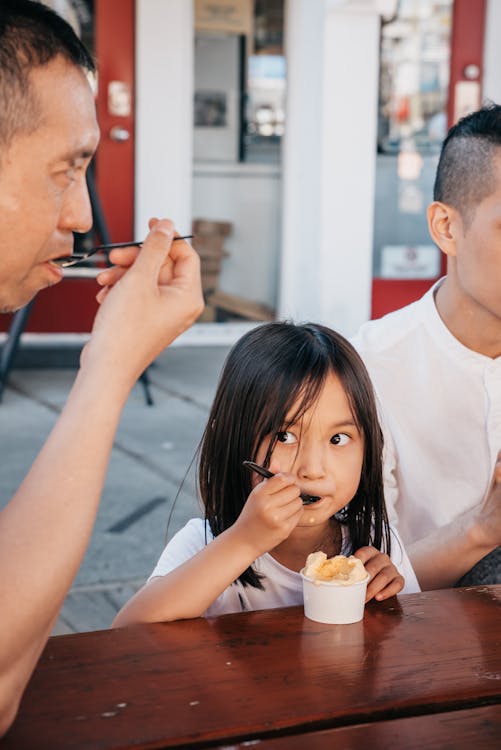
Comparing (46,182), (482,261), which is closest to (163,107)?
(482,261)

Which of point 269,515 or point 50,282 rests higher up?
point 50,282

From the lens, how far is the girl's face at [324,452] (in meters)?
1.76

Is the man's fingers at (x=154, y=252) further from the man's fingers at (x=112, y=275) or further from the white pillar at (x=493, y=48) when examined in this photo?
the white pillar at (x=493, y=48)

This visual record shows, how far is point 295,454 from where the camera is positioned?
1798 mm

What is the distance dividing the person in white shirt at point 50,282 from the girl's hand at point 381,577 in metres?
0.55

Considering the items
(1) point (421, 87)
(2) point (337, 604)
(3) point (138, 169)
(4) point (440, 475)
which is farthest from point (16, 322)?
(2) point (337, 604)

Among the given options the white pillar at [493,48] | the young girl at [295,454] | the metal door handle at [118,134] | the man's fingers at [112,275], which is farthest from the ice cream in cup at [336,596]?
the white pillar at [493,48]

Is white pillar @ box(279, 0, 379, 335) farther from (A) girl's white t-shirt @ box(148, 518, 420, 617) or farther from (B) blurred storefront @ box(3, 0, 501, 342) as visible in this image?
(A) girl's white t-shirt @ box(148, 518, 420, 617)

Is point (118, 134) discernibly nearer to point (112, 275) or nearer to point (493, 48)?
point (493, 48)

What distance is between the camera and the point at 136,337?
1142mm

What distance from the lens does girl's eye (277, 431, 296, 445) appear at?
1.81 m

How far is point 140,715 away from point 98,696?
7cm

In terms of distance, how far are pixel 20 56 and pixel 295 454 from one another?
0.88m

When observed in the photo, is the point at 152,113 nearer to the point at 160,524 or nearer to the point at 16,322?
the point at 16,322
